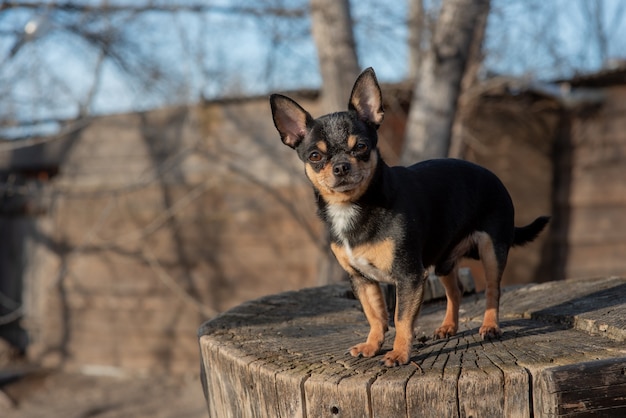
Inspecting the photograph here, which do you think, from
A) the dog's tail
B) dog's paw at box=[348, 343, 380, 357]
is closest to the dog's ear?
dog's paw at box=[348, 343, 380, 357]

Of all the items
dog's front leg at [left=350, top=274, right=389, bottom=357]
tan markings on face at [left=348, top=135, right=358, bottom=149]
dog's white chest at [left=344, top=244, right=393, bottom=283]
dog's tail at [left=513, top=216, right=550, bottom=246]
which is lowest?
dog's front leg at [left=350, top=274, right=389, bottom=357]

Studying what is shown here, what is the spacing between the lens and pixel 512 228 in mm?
3186

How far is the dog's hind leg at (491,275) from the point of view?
2.95 meters

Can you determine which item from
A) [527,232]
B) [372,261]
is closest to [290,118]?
[372,261]

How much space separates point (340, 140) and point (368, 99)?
0.29 meters

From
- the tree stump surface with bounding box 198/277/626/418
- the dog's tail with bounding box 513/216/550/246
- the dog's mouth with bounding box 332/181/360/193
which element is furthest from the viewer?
the dog's tail with bounding box 513/216/550/246

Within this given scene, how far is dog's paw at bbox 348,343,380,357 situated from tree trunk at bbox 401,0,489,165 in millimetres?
3550

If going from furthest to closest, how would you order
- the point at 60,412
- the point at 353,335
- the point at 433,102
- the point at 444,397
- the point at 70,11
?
the point at 70,11
the point at 60,412
the point at 433,102
the point at 353,335
the point at 444,397

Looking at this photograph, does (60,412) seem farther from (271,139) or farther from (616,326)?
(616,326)

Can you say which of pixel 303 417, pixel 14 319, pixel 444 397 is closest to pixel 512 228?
pixel 444 397

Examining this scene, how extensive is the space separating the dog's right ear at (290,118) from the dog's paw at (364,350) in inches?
35.5

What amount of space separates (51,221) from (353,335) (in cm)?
652

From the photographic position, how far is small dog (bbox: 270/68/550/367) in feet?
8.86

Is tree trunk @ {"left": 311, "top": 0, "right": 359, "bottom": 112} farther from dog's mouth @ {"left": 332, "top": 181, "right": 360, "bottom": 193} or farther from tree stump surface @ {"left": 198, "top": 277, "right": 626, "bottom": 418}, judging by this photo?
dog's mouth @ {"left": 332, "top": 181, "right": 360, "bottom": 193}
